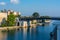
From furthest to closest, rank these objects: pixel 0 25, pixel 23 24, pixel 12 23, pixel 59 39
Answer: pixel 23 24, pixel 12 23, pixel 0 25, pixel 59 39

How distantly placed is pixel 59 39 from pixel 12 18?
2014 inches

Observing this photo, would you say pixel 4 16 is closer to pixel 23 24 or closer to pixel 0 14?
pixel 0 14

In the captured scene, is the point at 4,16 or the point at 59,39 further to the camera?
the point at 4,16

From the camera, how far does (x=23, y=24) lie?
213 ft

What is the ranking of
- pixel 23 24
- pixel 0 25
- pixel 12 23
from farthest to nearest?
1. pixel 23 24
2. pixel 12 23
3. pixel 0 25

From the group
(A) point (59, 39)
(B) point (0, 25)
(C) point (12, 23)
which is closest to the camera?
(A) point (59, 39)

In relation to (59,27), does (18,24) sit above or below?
below

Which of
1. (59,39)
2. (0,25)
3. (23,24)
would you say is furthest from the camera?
(23,24)

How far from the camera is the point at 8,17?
60688 millimetres

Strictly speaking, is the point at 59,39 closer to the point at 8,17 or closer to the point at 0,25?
the point at 0,25

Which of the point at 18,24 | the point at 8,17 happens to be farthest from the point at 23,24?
the point at 8,17

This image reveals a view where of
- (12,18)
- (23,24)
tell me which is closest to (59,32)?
(12,18)

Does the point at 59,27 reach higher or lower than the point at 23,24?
higher

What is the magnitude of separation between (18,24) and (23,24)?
1.50m
